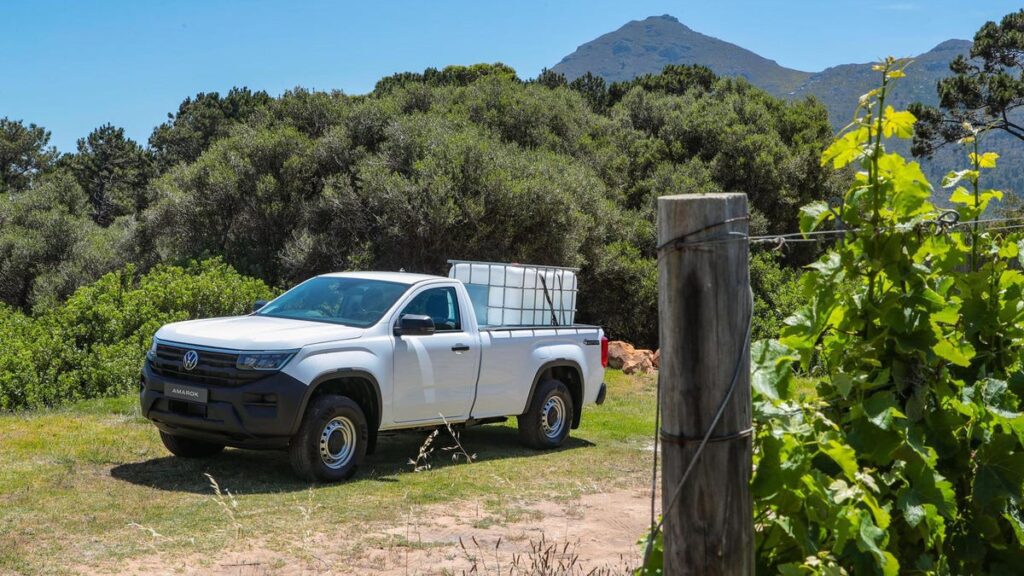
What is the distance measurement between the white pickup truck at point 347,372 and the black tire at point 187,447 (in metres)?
0.01

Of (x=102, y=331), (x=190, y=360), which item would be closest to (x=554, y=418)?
(x=190, y=360)

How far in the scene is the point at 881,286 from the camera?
3859 millimetres

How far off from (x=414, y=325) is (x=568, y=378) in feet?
9.50

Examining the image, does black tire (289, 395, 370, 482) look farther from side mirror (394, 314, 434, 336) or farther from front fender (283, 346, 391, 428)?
side mirror (394, 314, 434, 336)

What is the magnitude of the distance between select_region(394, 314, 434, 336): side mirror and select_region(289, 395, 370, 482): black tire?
84cm

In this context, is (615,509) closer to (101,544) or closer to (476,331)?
(476,331)

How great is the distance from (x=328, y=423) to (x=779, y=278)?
1788 cm

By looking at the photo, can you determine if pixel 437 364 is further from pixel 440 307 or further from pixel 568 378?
pixel 568 378

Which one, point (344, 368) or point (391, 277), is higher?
point (391, 277)

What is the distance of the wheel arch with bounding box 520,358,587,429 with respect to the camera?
37.7ft

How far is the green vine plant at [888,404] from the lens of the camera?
341 cm

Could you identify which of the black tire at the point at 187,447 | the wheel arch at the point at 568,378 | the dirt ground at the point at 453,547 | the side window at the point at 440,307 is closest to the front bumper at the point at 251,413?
the black tire at the point at 187,447

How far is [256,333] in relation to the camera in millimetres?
9219

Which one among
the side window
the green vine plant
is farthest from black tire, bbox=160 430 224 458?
the green vine plant
